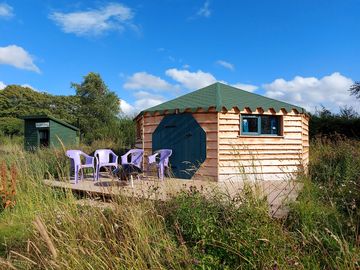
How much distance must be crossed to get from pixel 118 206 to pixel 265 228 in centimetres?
142

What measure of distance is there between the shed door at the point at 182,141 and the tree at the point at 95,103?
18509 millimetres

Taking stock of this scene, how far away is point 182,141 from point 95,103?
2013 centimetres

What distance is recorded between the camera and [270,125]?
33.2 ft

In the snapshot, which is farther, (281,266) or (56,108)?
(56,108)

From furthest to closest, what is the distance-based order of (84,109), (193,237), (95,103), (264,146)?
(84,109)
(95,103)
(264,146)
(193,237)

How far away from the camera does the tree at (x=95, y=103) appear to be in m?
28.3

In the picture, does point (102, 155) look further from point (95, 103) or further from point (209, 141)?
point (95, 103)

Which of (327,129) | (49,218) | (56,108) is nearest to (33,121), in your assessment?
(327,129)

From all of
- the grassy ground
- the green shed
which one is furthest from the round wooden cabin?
the green shed

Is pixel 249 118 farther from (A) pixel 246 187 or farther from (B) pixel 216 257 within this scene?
(B) pixel 216 257

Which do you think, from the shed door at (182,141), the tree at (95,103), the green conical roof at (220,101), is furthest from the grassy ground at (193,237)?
the tree at (95,103)

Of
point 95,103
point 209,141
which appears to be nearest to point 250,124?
point 209,141

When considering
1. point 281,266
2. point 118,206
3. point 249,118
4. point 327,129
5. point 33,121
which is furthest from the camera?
point 33,121

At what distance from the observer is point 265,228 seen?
2965 millimetres
